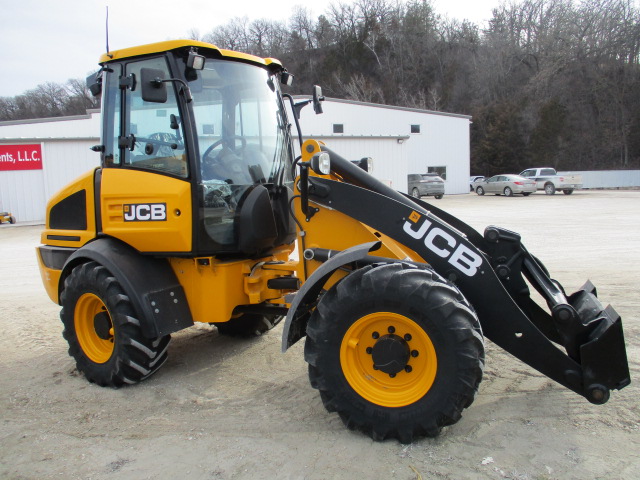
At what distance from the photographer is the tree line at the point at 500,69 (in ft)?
151

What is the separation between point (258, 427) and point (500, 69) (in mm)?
→ 57199

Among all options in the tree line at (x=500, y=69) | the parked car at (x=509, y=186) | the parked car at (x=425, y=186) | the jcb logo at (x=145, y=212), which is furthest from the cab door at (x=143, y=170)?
the tree line at (x=500, y=69)

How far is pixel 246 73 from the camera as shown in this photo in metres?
Answer: 4.45

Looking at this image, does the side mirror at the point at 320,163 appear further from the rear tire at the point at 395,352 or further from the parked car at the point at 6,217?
the parked car at the point at 6,217

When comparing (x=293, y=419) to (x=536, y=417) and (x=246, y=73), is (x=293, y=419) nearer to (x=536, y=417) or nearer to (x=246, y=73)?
(x=536, y=417)

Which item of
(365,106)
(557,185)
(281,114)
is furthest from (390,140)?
(281,114)

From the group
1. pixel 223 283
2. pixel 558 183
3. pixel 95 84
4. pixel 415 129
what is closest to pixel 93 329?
pixel 223 283

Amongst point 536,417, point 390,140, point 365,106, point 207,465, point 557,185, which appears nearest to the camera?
point 207,465

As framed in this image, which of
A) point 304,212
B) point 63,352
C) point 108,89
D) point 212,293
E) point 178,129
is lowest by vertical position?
point 63,352

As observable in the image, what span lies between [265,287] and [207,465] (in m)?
1.57

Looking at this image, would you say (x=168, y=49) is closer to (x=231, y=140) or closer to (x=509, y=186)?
(x=231, y=140)

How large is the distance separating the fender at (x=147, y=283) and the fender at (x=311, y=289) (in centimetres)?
107

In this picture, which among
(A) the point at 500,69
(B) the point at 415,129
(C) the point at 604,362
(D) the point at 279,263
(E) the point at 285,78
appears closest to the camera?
(C) the point at 604,362

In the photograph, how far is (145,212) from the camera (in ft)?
13.8
